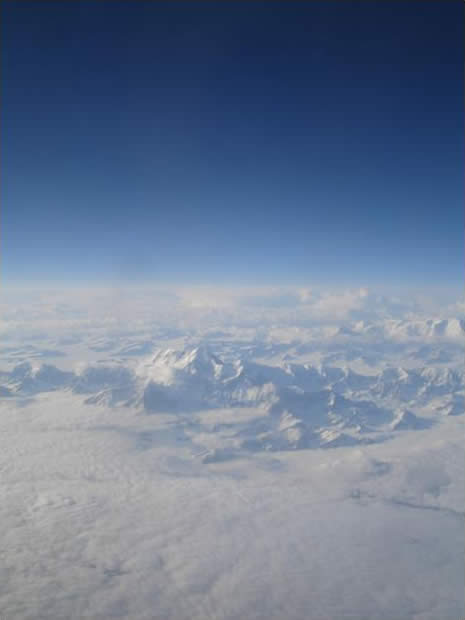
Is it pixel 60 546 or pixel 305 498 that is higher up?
pixel 60 546

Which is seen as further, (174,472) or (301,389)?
(301,389)

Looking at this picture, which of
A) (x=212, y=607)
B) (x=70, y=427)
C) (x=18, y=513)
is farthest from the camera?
(x=70, y=427)

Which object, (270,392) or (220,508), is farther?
(270,392)

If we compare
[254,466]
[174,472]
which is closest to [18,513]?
[174,472]

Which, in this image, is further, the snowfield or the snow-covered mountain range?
the snow-covered mountain range

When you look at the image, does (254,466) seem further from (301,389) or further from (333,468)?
(301,389)

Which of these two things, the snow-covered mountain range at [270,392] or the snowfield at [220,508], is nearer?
the snowfield at [220,508]

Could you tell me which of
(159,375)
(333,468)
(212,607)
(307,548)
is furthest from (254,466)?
(159,375)

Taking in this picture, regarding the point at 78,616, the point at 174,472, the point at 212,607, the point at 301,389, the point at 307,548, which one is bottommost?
the point at 301,389

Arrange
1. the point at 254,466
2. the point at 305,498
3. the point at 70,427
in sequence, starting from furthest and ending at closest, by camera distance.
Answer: the point at 70,427, the point at 254,466, the point at 305,498

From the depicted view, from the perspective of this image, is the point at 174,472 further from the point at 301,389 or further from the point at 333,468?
the point at 301,389
